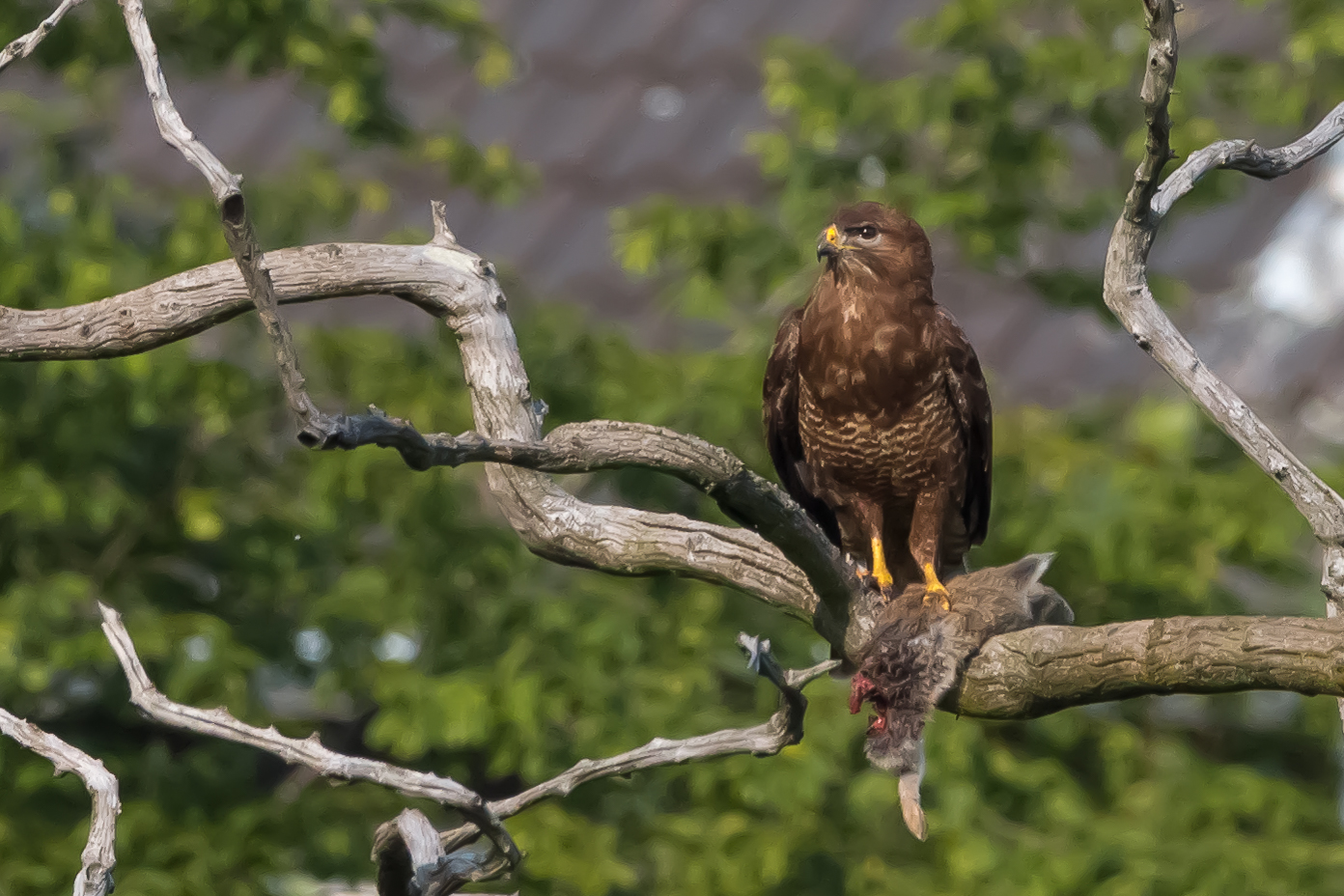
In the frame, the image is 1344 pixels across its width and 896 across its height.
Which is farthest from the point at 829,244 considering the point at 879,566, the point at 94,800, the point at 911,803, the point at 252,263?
the point at 94,800

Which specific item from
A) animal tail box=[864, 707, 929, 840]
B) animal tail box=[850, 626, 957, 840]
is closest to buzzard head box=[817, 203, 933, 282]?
animal tail box=[850, 626, 957, 840]

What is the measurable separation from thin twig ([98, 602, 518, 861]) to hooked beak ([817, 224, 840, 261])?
1700 millimetres

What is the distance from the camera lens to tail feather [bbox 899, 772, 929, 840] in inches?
102

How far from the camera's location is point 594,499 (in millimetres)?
5117

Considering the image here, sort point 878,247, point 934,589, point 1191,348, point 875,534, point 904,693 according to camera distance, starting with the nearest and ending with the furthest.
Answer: point 1191,348
point 904,693
point 934,589
point 878,247
point 875,534

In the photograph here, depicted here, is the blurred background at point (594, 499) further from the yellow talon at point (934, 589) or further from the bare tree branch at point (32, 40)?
the bare tree branch at point (32, 40)

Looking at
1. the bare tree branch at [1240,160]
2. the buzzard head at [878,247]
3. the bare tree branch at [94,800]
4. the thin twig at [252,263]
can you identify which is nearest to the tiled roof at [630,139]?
the buzzard head at [878,247]

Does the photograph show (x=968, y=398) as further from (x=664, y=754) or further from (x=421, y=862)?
(x=421, y=862)

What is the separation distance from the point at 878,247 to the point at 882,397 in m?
0.33

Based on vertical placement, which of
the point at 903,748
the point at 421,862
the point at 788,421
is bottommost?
the point at 421,862

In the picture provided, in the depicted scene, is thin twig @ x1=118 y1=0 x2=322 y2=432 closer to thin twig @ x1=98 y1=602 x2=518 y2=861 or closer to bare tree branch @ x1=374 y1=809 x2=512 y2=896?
thin twig @ x1=98 y1=602 x2=518 y2=861

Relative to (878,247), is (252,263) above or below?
below

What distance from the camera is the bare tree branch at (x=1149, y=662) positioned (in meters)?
2.24

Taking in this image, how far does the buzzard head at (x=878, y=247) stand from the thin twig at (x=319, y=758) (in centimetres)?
168
